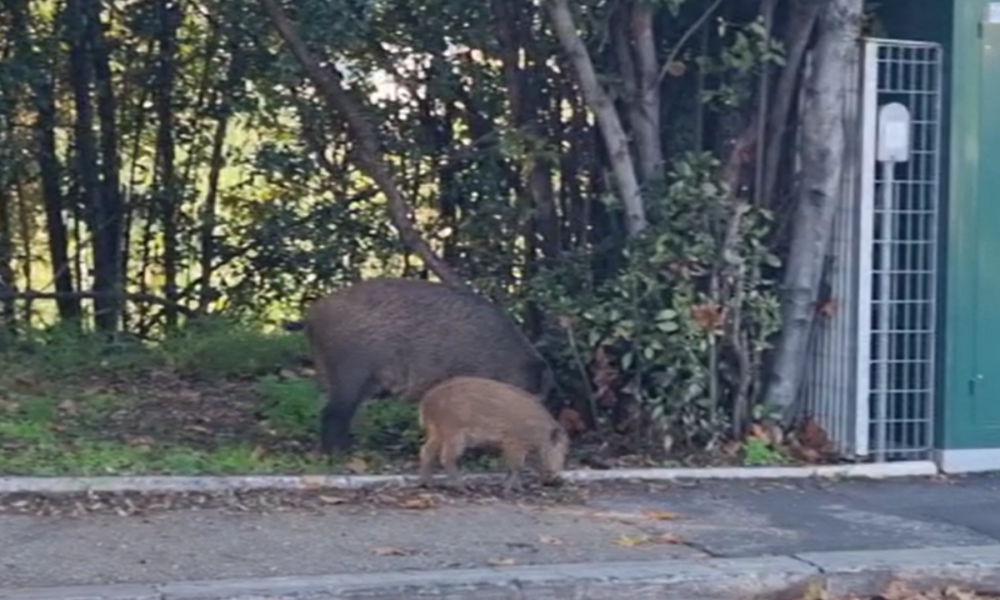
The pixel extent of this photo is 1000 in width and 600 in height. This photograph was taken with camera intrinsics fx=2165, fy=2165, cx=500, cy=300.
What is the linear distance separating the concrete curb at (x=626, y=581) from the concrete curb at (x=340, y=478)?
1534 mm

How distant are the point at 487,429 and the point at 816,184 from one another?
2166 mm

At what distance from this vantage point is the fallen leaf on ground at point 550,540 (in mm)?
8797

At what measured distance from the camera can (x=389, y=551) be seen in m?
8.54

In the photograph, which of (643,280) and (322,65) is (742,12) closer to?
(643,280)

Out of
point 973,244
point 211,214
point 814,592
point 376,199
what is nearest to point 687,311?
point 973,244

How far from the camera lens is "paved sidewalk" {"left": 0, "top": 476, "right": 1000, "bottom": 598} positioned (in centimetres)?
830

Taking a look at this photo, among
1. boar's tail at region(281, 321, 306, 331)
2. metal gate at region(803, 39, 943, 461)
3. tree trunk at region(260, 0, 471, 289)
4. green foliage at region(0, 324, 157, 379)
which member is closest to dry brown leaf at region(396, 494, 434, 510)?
tree trunk at region(260, 0, 471, 289)

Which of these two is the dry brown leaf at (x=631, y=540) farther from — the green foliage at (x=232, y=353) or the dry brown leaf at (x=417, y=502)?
the green foliage at (x=232, y=353)

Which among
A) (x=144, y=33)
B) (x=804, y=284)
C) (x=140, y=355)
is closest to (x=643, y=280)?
(x=804, y=284)

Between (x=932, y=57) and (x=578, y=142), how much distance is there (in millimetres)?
1920

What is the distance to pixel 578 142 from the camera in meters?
11.5

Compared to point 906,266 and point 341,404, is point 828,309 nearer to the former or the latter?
point 906,266

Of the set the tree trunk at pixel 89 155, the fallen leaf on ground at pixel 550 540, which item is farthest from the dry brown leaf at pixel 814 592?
the tree trunk at pixel 89 155

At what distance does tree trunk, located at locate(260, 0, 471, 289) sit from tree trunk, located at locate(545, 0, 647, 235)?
1.10 meters
